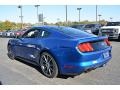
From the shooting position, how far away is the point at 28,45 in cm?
728

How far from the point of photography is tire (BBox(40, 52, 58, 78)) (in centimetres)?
620

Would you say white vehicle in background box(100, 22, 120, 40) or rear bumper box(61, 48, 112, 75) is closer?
rear bumper box(61, 48, 112, 75)

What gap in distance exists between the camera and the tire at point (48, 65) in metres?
6.20

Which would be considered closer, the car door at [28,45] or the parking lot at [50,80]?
the parking lot at [50,80]

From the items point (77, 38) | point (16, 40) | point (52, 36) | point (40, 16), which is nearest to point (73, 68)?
point (77, 38)

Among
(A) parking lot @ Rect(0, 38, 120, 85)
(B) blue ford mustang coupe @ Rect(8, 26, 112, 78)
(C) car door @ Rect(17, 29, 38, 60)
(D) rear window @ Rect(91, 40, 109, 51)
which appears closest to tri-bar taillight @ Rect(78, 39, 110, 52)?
(B) blue ford mustang coupe @ Rect(8, 26, 112, 78)

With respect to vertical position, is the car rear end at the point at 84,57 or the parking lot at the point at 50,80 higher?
the car rear end at the point at 84,57

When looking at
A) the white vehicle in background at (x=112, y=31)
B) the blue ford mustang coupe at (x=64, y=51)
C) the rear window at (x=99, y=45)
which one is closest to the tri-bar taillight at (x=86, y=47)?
the blue ford mustang coupe at (x=64, y=51)

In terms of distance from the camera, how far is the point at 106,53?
6.32m

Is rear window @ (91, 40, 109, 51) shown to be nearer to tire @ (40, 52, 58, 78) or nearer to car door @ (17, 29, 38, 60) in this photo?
tire @ (40, 52, 58, 78)

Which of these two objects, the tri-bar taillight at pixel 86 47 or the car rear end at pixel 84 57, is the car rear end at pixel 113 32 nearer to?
the car rear end at pixel 84 57

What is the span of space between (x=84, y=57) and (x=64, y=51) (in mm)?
549

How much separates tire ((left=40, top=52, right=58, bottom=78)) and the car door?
1.33ft
